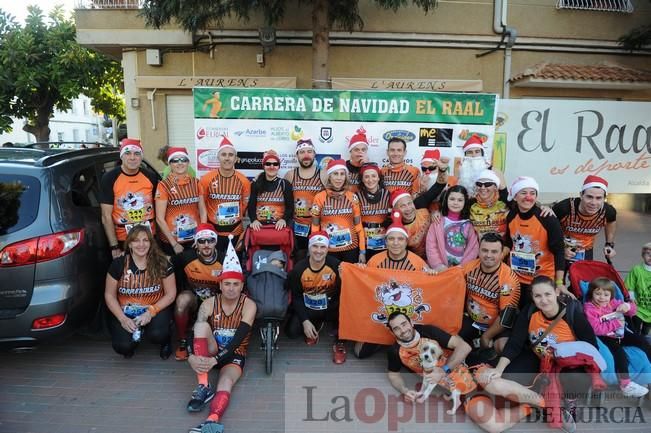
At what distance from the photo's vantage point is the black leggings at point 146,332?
383cm

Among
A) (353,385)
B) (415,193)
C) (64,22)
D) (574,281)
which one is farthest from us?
(64,22)

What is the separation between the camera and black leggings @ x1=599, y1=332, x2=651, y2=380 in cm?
337

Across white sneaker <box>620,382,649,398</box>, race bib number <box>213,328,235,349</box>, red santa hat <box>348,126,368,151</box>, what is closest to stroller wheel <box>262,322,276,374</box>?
race bib number <box>213,328,235,349</box>

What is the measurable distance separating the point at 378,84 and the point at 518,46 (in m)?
3.66

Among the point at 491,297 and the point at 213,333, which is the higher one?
the point at 491,297

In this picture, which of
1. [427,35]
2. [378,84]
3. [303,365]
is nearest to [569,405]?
[303,365]

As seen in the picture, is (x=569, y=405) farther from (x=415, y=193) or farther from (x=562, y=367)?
(x=415, y=193)

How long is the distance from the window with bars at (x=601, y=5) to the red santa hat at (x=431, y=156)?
7934 mm

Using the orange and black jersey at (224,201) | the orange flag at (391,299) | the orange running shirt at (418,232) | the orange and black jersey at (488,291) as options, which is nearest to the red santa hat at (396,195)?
the orange running shirt at (418,232)

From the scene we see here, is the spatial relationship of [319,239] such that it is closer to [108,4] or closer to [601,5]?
[108,4]

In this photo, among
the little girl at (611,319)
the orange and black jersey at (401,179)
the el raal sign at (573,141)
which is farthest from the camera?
the el raal sign at (573,141)

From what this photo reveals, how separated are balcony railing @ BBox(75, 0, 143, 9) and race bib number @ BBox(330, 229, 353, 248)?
28.0 feet

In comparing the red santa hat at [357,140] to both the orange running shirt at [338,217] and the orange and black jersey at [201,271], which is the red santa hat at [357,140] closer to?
the orange running shirt at [338,217]

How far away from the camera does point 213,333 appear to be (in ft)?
12.1
